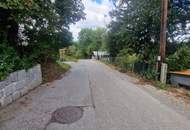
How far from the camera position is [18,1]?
7641mm

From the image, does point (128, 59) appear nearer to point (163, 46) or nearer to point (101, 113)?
point (163, 46)

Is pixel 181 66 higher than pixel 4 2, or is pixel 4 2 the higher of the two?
pixel 4 2

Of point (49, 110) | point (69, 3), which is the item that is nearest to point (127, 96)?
point (49, 110)

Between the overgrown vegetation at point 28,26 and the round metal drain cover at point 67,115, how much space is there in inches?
80.5

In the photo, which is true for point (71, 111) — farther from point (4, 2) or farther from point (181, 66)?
point (181, 66)

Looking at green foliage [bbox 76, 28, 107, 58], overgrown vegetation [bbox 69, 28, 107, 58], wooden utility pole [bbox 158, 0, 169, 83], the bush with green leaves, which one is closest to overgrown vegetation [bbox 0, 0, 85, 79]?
A: the bush with green leaves

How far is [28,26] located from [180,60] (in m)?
9.62

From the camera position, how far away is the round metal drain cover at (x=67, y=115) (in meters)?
5.36

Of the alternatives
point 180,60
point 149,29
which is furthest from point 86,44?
point 180,60

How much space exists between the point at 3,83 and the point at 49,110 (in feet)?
5.35

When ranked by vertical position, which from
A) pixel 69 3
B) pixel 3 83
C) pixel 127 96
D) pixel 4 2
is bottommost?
pixel 127 96

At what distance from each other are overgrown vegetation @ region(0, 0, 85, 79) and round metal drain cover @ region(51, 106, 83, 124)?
2045mm

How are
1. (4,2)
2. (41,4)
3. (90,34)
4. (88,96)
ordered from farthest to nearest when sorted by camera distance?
(90,34) → (41,4) → (88,96) → (4,2)

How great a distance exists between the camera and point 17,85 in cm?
765
